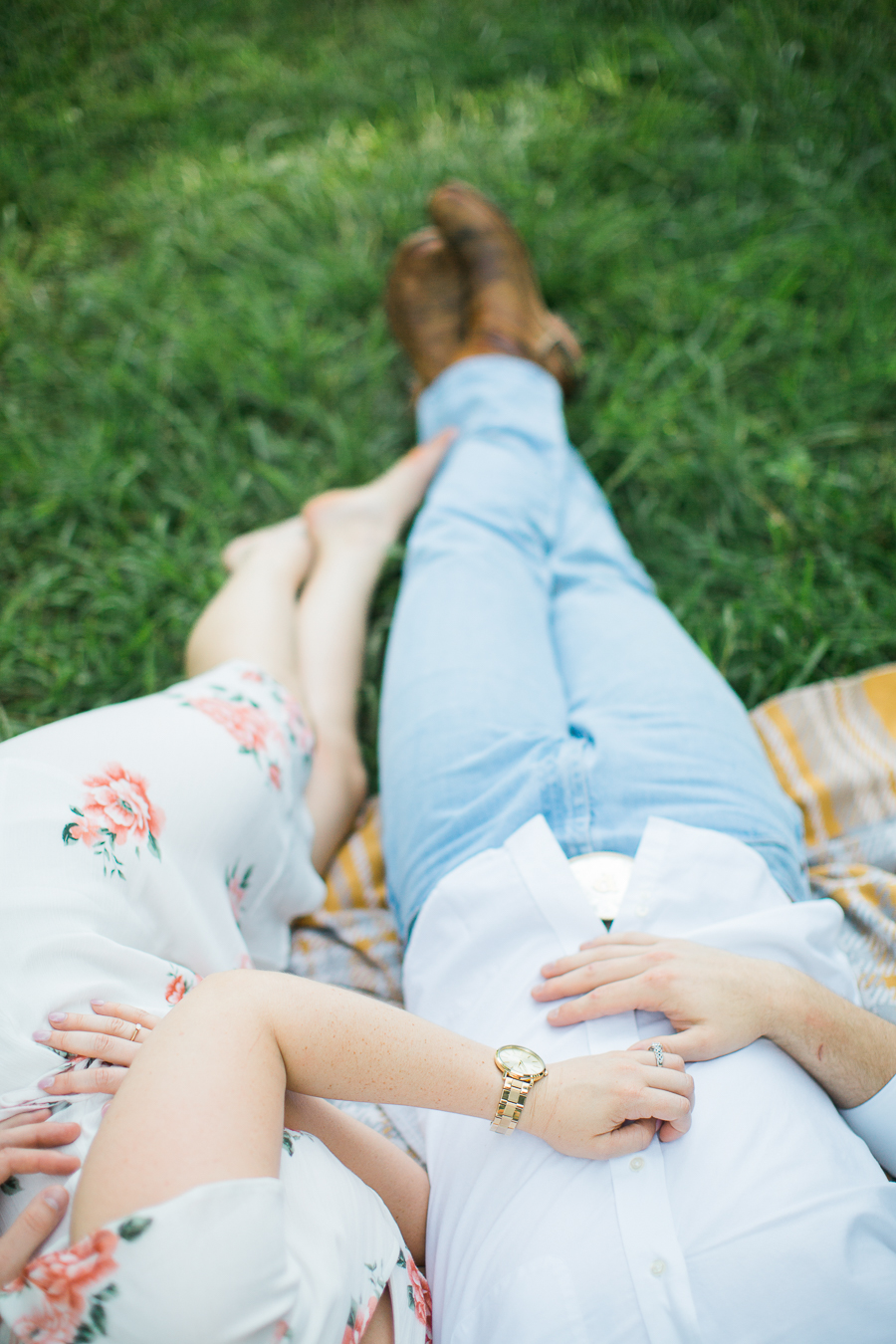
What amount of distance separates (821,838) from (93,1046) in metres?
1.29

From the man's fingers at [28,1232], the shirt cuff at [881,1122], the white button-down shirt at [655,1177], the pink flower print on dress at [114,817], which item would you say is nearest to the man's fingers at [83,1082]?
the man's fingers at [28,1232]

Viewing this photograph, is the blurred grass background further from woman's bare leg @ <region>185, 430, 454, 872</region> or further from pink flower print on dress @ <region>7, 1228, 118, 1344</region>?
pink flower print on dress @ <region>7, 1228, 118, 1344</region>

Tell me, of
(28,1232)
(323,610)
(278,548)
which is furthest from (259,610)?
(28,1232)

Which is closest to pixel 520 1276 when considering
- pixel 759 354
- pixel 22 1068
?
pixel 22 1068

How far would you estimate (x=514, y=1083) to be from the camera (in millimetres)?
982

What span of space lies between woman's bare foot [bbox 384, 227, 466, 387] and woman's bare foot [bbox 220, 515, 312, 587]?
2.00 feet

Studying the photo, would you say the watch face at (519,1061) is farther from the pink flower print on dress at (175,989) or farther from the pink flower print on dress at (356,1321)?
the pink flower print on dress at (175,989)

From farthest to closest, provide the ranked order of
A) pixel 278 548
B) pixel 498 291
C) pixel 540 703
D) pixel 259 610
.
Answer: pixel 498 291 < pixel 278 548 < pixel 259 610 < pixel 540 703

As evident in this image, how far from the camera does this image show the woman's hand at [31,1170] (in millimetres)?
774

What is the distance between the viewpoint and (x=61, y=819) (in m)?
1.01

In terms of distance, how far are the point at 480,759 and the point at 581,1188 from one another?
0.59m

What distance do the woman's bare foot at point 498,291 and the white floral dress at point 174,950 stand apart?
46.6 inches

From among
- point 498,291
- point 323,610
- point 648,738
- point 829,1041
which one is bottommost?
point 829,1041

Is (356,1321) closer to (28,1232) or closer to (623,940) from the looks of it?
(28,1232)
